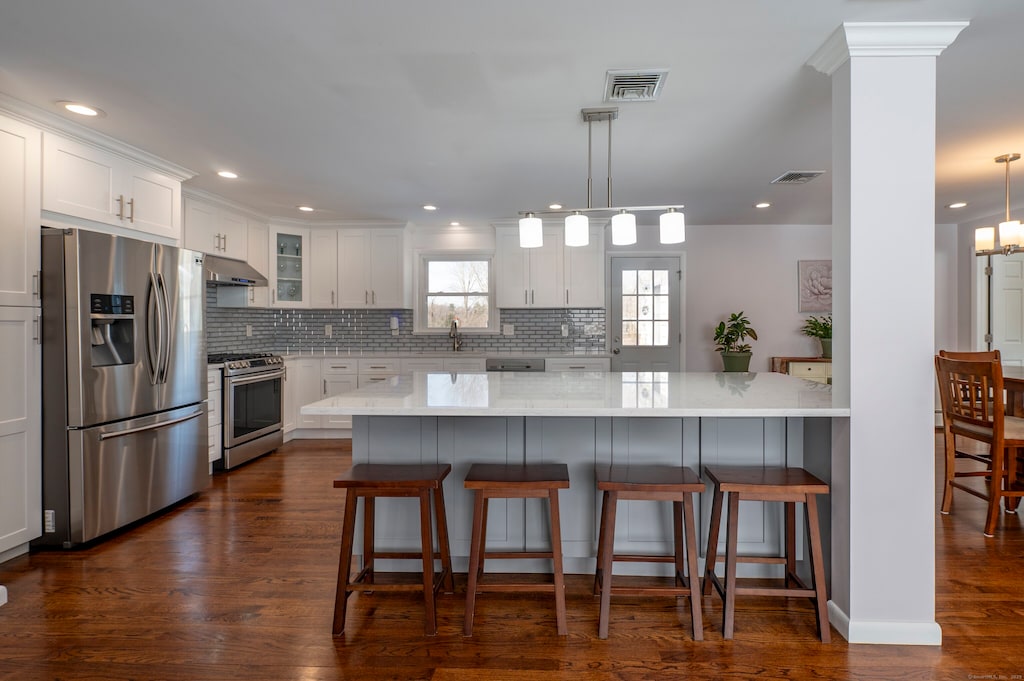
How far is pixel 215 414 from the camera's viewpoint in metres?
4.35

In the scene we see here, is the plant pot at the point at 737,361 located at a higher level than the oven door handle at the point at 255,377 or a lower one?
higher

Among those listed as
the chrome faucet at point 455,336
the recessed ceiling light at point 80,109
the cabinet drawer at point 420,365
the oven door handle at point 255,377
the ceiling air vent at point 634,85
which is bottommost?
the oven door handle at point 255,377

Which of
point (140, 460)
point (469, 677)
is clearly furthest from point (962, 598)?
point (140, 460)

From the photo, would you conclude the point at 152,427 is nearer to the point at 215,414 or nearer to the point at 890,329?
the point at 215,414

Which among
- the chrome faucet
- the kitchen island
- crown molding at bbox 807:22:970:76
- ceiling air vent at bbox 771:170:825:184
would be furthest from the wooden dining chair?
the chrome faucet

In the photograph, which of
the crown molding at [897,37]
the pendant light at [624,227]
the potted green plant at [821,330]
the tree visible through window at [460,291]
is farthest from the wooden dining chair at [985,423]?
the tree visible through window at [460,291]

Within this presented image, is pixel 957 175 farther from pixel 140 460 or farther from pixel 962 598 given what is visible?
pixel 140 460

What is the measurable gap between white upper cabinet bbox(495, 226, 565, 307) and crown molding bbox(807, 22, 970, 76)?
380 centimetres

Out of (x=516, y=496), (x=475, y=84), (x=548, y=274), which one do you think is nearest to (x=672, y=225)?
(x=475, y=84)

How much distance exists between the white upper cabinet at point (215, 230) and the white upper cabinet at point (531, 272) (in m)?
2.40

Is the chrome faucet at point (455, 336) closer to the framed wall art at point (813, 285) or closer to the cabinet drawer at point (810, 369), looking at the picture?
the cabinet drawer at point (810, 369)

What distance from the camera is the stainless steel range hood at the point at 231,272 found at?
13.8ft

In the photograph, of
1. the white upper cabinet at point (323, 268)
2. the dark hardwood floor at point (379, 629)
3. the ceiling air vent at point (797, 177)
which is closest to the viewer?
the dark hardwood floor at point (379, 629)

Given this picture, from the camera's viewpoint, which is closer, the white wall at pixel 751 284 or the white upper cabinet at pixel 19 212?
the white upper cabinet at pixel 19 212
